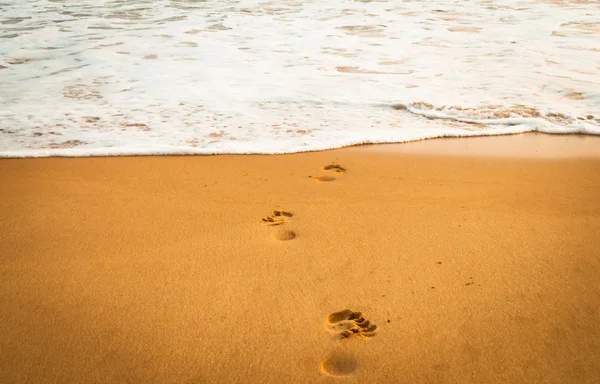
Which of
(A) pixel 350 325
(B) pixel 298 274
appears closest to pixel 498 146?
(B) pixel 298 274

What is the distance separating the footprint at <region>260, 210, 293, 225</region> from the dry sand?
0.05 feet

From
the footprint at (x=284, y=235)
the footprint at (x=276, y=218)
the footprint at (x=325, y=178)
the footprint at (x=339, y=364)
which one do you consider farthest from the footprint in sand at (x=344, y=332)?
the footprint at (x=325, y=178)

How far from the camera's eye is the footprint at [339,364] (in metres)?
1.67

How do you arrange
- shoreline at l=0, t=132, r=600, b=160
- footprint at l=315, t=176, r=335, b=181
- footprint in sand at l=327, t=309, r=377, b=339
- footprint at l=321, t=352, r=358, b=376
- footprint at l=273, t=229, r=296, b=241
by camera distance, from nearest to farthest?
1. footprint at l=321, t=352, r=358, b=376
2. footprint in sand at l=327, t=309, r=377, b=339
3. footprint at l=273, t=229, r=296, b=241
4. footprint at l=315, t=176, r=335, b=181
5. shoreline at l=0, t=132, r=600, b=160

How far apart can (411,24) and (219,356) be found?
7.11 meters

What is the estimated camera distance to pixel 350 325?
1854 mm

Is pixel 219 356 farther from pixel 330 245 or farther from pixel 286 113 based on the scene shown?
pixel 286 113

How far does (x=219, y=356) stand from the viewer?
1.72 m

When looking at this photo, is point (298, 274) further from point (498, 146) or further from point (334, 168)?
point (498, 146)

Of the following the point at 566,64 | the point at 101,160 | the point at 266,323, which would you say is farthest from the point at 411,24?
the point at 266,323

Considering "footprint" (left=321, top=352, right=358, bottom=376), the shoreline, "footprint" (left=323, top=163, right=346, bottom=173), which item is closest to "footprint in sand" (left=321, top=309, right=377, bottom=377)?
"footprint" (left=321, top=352, right=358, bottom=376)

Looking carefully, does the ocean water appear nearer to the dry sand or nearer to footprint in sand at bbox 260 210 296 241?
the dry sand

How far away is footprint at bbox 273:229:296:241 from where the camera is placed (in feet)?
7.94

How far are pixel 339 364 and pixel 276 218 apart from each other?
1.05 metres
